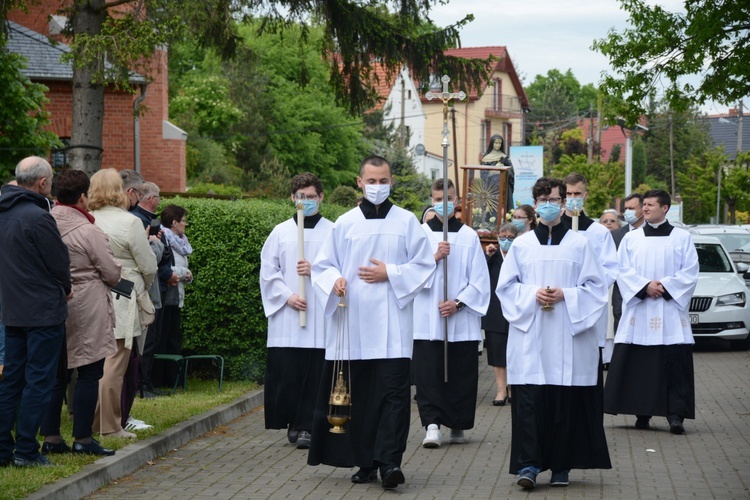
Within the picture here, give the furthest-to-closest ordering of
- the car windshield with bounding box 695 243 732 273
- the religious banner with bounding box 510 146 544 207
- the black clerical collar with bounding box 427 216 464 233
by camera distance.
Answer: the religious banner with bounding box 510 146 544 207, the car windshield with bounding box 695 243 732 273, the black clerical collar with bounding box 427 216 464 233

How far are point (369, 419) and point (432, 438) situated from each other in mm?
1942

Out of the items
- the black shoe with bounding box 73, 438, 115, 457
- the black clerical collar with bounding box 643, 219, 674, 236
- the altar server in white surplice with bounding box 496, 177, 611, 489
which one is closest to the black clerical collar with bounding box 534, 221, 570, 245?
the altar server in white surplice with bounding box 496, 177, 611, 489

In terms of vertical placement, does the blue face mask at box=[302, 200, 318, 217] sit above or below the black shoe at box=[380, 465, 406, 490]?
above

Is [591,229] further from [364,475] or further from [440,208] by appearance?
[364,475]

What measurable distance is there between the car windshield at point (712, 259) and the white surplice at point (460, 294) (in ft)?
34.1

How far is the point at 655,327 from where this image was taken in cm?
1112

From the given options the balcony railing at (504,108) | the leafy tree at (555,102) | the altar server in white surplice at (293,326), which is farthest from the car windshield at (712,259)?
the leafy tree at (555,102)

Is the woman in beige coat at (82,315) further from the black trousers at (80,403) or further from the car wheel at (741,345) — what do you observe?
the car wheel at (741,345)

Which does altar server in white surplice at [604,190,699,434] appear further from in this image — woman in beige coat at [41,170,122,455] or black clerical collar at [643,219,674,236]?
woman in beige coat at [41,170,122,455]

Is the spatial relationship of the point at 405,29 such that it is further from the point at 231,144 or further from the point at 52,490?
the point at 231,144

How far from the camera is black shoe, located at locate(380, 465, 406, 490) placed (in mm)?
7777

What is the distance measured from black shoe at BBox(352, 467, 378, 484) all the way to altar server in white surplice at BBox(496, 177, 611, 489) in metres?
0.99

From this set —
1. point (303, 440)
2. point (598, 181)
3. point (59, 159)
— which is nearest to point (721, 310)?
point (303, 440)

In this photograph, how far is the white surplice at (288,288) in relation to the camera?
9938 millimetres
